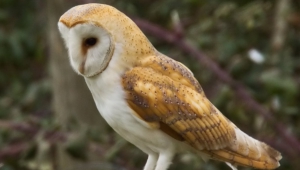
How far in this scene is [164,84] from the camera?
1.37 m

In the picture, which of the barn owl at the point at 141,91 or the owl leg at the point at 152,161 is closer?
the barn owl at the point at 141,91

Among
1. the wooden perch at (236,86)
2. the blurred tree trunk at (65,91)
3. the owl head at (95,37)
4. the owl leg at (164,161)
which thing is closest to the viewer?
the owl head at (95,37)

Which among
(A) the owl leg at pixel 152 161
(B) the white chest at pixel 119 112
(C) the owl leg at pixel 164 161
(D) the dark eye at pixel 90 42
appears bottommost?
(A) the owl leg at pixel 152 161

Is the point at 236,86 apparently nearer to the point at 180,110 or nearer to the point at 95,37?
the point at 180,110

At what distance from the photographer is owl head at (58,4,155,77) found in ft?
4.19

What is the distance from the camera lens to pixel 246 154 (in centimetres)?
146

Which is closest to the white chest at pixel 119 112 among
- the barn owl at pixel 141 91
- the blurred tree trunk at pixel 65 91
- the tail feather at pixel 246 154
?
the barn owl at pixel 141 91

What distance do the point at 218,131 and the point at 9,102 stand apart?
6.12ft

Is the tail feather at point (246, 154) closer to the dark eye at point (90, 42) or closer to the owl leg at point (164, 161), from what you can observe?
the owl leg at point (164, 161)

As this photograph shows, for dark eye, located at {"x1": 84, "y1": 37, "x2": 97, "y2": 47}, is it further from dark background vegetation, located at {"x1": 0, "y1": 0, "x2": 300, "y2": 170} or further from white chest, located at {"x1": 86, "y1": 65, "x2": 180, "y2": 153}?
dark background vegetation, located at {"x1": 0, "y1": 0, "x2": 300, "y2": 170}

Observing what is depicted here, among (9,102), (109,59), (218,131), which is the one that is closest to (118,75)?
(109,59)

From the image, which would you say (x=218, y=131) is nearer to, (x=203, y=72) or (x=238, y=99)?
(x=238, y=99)

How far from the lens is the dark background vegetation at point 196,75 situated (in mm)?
2314

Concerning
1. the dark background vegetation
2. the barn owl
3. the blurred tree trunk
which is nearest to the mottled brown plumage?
the barn owl
